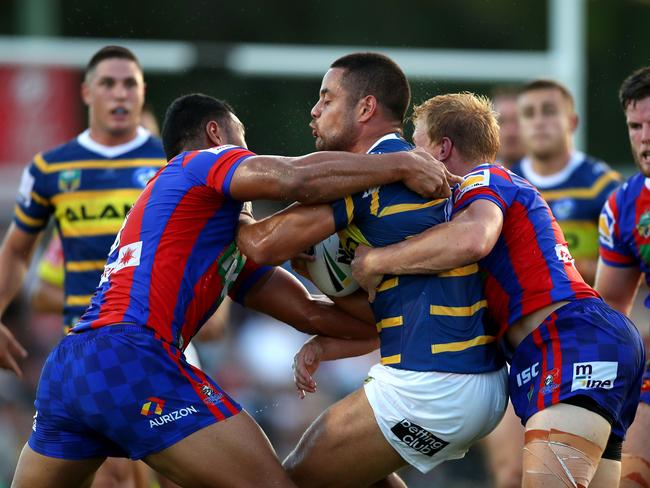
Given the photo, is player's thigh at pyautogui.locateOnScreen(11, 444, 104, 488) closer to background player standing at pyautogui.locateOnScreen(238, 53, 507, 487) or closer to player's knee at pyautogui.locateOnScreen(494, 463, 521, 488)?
background player standing at pyautogui.locateOnScreen(238, 53, 507, 487)

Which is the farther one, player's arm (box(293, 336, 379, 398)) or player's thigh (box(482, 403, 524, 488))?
player's thigh (box(482, 403, 524, 488))

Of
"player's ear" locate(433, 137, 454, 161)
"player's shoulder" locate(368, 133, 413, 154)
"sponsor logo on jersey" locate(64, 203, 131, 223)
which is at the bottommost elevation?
"sponsor logo on jersey" locate(64, 203, 131, 223)

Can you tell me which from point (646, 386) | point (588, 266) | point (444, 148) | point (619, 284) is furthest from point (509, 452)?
point (444, 148)

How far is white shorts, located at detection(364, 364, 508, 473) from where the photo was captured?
5.17m

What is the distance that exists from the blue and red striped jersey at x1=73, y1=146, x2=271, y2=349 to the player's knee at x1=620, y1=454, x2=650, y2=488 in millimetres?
2453

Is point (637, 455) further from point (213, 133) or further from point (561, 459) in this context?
point (213, 133)

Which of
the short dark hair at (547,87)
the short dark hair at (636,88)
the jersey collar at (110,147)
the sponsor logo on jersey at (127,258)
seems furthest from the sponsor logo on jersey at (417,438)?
the short dark hair at (547,87)

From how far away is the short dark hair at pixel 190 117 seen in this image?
5824 mm

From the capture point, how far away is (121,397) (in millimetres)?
5039

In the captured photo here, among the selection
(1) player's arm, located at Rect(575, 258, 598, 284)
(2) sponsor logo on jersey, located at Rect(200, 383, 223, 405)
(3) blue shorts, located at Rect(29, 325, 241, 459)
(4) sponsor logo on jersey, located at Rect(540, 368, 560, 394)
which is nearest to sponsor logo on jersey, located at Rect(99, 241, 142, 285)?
(3) blue shorts, located at Rect(29, 325, 241, 459)

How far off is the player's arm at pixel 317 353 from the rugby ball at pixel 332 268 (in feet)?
0.96

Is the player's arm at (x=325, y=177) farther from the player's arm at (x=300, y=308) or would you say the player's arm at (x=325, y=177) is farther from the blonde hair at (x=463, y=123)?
the player's arm at (x=300, y=308)

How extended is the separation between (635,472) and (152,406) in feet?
8.92

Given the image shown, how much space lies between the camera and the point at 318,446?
17.5ft
